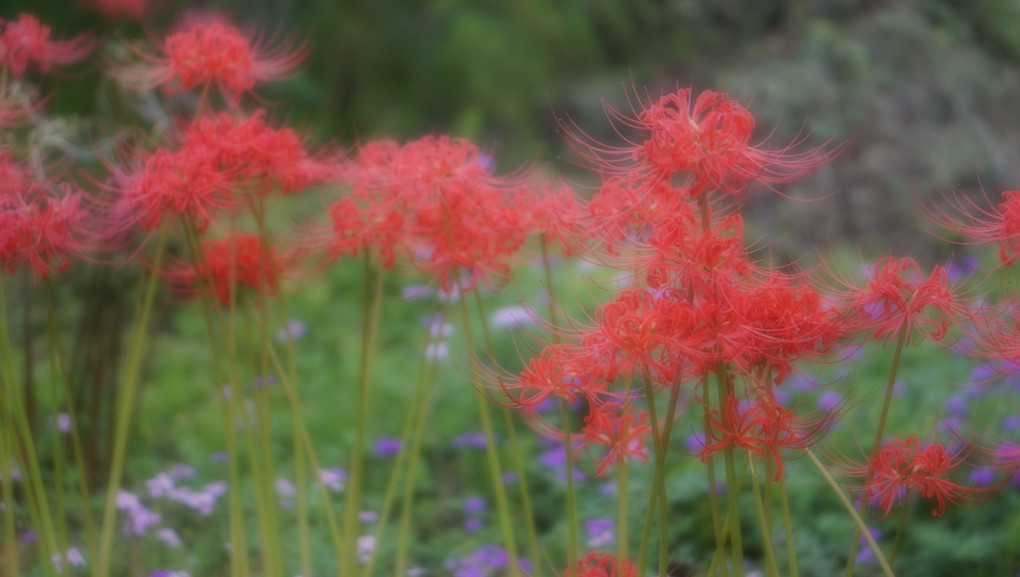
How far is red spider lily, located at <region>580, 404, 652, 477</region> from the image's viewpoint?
1.06 meters

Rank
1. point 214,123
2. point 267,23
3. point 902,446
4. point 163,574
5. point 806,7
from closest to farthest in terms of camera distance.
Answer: point 902,446 → point 214,123 → point 163,574 → point 267,23 → point 806,7

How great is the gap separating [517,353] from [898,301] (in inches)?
21.4

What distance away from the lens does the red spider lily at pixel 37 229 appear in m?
1.14

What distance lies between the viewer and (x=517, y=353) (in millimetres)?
1334

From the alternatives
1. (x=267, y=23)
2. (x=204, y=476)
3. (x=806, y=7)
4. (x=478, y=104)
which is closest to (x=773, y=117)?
(x=806, y=7)

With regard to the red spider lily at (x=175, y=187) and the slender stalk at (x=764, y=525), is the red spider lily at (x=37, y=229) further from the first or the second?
the slender stalk at (x=764, y=525)

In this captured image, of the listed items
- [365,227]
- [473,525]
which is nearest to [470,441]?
[473,525]

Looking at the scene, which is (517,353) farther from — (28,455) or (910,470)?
(28,455)

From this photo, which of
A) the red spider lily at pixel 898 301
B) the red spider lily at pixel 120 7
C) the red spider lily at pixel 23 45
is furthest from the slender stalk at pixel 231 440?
the red spider lily at pixel 120 7

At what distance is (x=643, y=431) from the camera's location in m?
1.13

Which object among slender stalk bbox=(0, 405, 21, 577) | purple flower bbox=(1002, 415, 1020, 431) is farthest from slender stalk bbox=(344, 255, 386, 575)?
purple flower bbox=(1002, 415, 1020, 431)

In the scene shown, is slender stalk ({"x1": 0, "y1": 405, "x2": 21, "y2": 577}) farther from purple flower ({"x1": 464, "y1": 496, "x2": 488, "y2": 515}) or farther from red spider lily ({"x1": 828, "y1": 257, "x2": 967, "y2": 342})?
red spider lily ({"x1": 828, "y1": 257, "x2": 967, "y2": 342})

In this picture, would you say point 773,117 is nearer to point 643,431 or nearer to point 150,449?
point 150,449

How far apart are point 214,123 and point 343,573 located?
2.17ft
